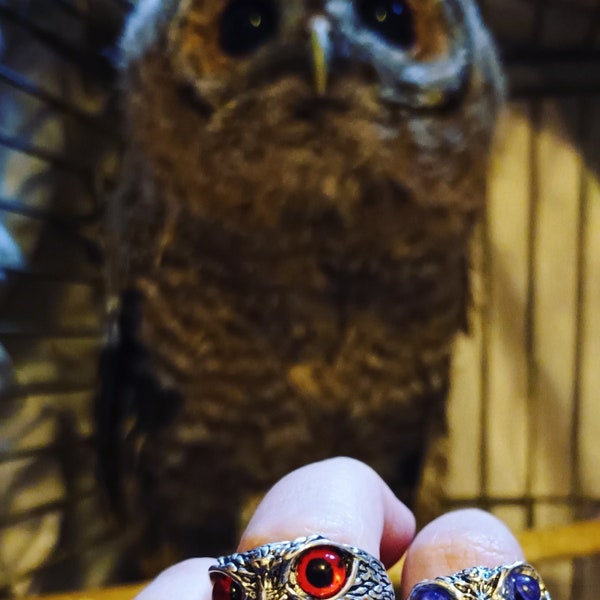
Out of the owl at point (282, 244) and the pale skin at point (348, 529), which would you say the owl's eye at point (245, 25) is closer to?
the owl at point (282, 244)

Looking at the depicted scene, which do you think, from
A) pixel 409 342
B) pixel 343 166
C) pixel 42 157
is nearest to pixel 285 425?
pixel 409 342

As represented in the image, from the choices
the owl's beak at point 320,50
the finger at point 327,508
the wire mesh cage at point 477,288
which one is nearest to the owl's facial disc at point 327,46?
the owl's beak at point 320,50

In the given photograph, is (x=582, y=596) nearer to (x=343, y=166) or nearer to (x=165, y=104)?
(x=343, y=166)

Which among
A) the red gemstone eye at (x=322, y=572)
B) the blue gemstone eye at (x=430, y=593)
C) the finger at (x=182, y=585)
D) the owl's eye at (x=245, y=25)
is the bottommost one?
the finger at (x=182, y=585)

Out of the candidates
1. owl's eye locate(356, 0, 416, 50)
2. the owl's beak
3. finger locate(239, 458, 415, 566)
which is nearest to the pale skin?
finger locate(239, 458, 415, 566)

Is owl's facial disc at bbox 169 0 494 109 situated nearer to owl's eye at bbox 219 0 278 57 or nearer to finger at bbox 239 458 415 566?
owl's eye at bbox 219 0 278 57

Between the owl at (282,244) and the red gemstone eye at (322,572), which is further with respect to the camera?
the owl at (282,244)
